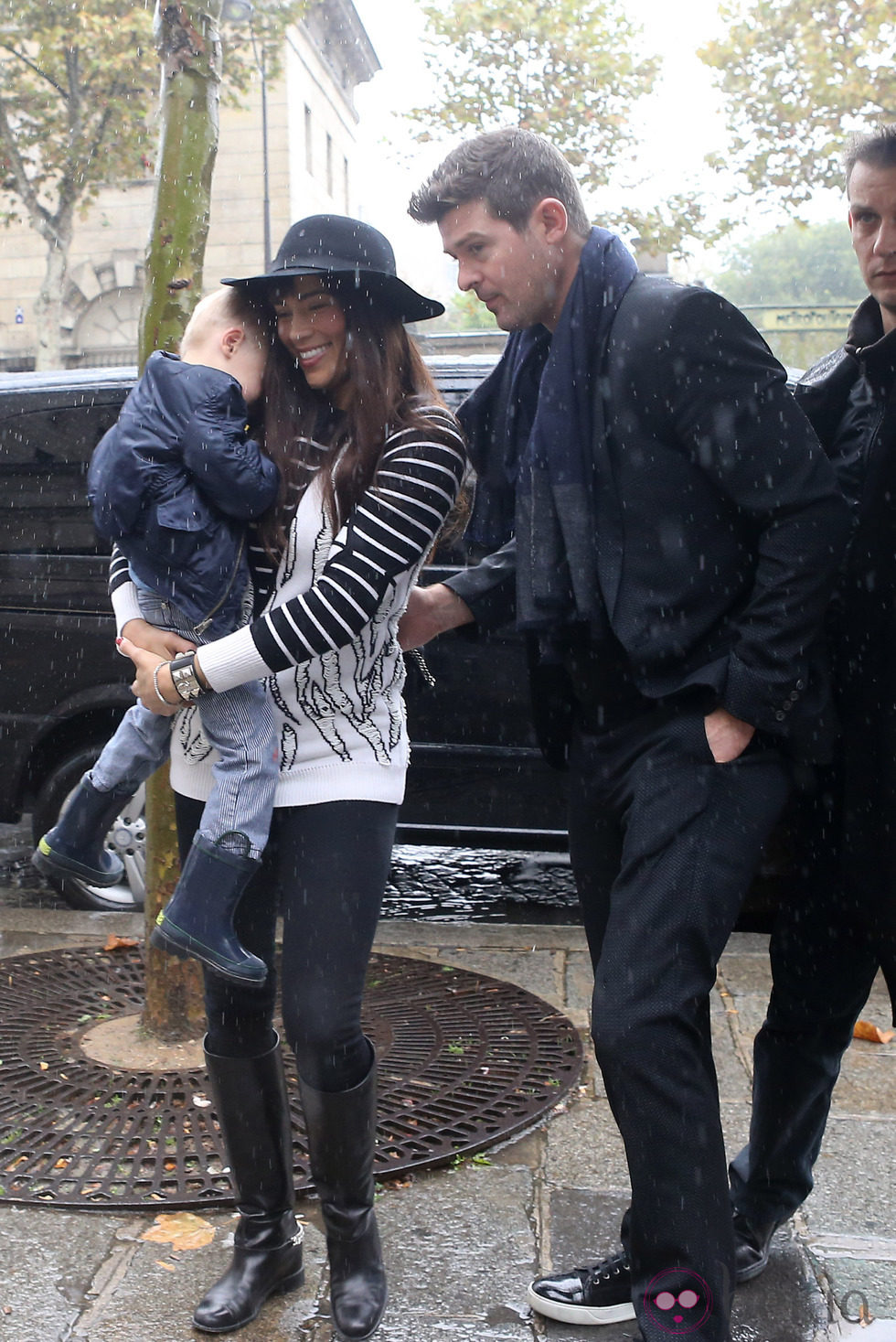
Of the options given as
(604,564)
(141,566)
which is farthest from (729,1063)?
(141,566)

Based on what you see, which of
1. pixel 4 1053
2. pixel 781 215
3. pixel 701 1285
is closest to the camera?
pixel 701 1285

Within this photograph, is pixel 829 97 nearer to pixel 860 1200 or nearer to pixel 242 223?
pixel 242 223

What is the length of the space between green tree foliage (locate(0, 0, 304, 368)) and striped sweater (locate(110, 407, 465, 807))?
20128 millimetres

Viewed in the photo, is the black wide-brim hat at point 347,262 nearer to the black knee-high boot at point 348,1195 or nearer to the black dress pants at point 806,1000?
the black dress pants at point 806,1000

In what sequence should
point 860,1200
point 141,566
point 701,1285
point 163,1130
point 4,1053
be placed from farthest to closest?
1. point 4,1053
2. point 163,1130
3. point 860,1200
4. point 141,566
5. point 701,1285

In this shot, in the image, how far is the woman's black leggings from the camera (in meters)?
2.45

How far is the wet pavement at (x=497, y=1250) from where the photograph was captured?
259cm

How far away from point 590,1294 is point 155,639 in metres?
1.48

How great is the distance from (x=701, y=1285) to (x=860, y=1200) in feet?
3.43

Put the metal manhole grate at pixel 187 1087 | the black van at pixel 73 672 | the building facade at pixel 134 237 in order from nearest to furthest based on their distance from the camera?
the metal manhole grate at pixel 187 1087 < the black van at pixel 73 672 < the building facade at pixel 134 237

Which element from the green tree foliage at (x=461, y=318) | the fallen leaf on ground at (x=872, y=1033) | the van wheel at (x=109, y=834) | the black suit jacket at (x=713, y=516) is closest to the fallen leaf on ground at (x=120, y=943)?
the van wheel at (x=109, y=834)

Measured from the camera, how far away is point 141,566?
101 inches

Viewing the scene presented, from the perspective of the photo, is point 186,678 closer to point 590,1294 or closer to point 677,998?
point 677,998

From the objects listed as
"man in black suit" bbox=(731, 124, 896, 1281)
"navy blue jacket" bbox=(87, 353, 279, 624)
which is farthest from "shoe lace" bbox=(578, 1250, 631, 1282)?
"navy blue jacket" bbox=(87, 353, 279, 624)
